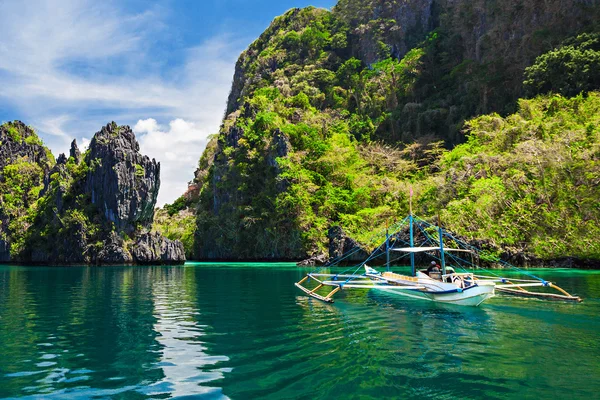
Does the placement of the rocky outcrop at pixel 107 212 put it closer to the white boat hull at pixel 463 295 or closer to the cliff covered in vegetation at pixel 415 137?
the cliff covered in vegetation at pixel 415 137

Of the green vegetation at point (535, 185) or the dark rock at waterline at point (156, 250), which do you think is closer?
the green vegetation at point (535, 185)

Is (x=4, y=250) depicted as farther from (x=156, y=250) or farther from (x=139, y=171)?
(x=156, y=250)

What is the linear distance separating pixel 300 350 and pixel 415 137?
65599 mm

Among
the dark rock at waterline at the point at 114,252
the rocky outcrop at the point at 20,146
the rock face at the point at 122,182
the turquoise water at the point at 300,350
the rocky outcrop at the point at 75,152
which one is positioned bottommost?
the turquoise water at the point at 300,350

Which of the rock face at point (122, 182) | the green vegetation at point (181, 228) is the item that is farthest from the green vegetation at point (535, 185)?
the green vegetation at point (181, 228)

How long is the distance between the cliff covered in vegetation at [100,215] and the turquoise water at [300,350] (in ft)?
152

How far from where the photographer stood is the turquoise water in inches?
308

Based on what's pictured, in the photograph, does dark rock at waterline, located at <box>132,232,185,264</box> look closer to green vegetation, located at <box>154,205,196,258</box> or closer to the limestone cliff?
green vegetation, located at <box>154,205,196,258</box>

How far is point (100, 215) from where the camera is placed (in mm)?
66062

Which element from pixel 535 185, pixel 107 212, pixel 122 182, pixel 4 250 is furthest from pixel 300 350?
pixel 4 250

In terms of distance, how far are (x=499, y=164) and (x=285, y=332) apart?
39.4 m

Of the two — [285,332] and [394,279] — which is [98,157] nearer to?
[394,279]

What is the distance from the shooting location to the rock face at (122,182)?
64.2 m

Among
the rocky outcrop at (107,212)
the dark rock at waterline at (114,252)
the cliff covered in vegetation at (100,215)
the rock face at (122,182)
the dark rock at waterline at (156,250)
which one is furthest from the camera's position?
the rock face at (122,182)
